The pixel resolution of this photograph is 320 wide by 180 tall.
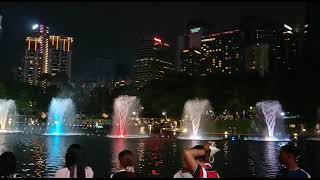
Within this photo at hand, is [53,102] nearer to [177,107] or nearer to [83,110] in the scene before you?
[83,110]

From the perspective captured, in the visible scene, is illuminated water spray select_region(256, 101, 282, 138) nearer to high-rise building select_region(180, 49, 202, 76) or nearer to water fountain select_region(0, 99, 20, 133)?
water fountain select_region(0, 99, 20, 133)

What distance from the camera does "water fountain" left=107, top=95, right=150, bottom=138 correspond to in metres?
61.6

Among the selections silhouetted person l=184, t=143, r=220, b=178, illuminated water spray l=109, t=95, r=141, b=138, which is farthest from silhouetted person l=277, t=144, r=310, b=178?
illuminated water spray l=109, t=95, r=141, b=138

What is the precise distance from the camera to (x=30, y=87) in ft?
265

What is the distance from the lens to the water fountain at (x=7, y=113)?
7288 centimetres

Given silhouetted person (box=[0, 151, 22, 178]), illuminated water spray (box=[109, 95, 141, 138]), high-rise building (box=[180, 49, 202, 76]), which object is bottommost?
silhouetted person (box=[0, 151, 22, 178])

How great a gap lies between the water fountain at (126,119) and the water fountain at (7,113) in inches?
675

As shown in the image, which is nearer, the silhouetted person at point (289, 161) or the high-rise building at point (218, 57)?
the silhouetted person at point (289, 161)

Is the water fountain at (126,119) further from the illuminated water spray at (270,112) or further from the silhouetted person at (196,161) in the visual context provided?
the silhouetted person at (196,161)

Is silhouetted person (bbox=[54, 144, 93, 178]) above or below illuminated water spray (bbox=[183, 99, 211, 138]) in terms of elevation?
below

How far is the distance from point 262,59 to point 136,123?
88.7 m

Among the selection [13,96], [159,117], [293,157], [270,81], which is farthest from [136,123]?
[293,157]

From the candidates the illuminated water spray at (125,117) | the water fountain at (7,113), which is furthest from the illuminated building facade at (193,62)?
the water fountain at (7,113)

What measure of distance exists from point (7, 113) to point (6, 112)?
0.72 metres
